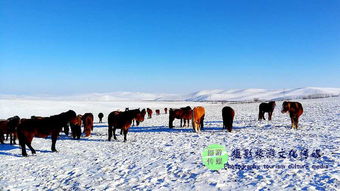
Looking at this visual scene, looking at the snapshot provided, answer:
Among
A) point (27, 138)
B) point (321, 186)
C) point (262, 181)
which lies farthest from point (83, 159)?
point (321, 186)

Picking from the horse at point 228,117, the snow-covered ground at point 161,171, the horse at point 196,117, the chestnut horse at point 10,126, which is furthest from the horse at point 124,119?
the horse at point 228,117

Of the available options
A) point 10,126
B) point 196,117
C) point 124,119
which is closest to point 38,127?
point 10,126

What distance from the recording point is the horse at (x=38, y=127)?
9.48m

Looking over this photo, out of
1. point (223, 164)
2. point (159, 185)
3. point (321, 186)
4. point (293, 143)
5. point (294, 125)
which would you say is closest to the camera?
point (321, 186)

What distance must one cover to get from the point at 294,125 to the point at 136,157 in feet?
35.3

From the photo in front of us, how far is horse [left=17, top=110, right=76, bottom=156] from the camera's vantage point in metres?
9.48

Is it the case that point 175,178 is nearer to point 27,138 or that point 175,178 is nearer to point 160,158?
point 160,158

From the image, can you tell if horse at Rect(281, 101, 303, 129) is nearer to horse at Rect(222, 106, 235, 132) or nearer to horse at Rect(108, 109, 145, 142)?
horse at Rect(222, 106, 235, 132)

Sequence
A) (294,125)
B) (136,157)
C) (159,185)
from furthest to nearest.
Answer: (294,125), (136,157), (159,185)

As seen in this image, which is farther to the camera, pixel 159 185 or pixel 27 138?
pixel 27 138

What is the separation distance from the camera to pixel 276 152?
7.67 meters

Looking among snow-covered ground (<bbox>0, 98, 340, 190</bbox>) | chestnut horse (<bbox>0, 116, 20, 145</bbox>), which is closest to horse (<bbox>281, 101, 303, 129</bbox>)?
snow-covered ground (<bbox>0, 98, 340, 190</bbox>)

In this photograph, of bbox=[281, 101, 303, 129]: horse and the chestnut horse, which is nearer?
the chestnut horse

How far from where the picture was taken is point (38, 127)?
9656mm
